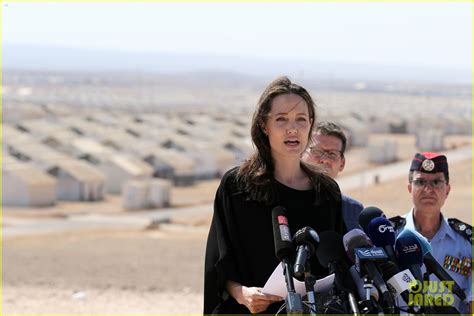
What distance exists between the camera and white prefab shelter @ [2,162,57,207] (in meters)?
30.0

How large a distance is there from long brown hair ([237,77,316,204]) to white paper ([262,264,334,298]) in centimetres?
31

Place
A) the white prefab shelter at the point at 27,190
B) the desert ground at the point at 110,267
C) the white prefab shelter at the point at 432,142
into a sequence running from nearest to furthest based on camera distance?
the desert ground at the point at 110,267 < the white prefab shelter at the point at 27,190 < the white prefab shelter at the point at 432,142

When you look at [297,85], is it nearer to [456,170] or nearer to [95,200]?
[95,200]

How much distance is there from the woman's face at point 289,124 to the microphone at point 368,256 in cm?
47

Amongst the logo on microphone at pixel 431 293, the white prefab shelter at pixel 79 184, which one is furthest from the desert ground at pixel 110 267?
the logo on microphone at pixel 431 293

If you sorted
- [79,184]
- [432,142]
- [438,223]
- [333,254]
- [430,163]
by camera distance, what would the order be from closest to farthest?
[333,254]
[430,163]
[438,223]
[79,184]
[432,142]

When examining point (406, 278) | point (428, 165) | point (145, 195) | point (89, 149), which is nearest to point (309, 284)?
point (406, 278)

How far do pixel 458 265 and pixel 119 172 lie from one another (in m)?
31.9

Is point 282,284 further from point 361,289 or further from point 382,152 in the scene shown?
point 382,152

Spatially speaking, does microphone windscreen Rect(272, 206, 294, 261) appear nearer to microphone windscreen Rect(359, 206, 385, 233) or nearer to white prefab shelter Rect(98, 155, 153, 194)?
microphone windscreen Rect(359, 206, 385, 233)

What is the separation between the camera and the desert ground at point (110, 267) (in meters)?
10.1

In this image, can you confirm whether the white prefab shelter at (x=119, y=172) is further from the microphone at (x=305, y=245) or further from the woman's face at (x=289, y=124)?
the microphone at (x=305, y=245)

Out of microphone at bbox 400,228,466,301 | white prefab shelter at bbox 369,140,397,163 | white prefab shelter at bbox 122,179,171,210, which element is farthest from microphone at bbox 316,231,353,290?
white prefab shelter at bbox 369,140,397,163

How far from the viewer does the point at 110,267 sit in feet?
49.2
